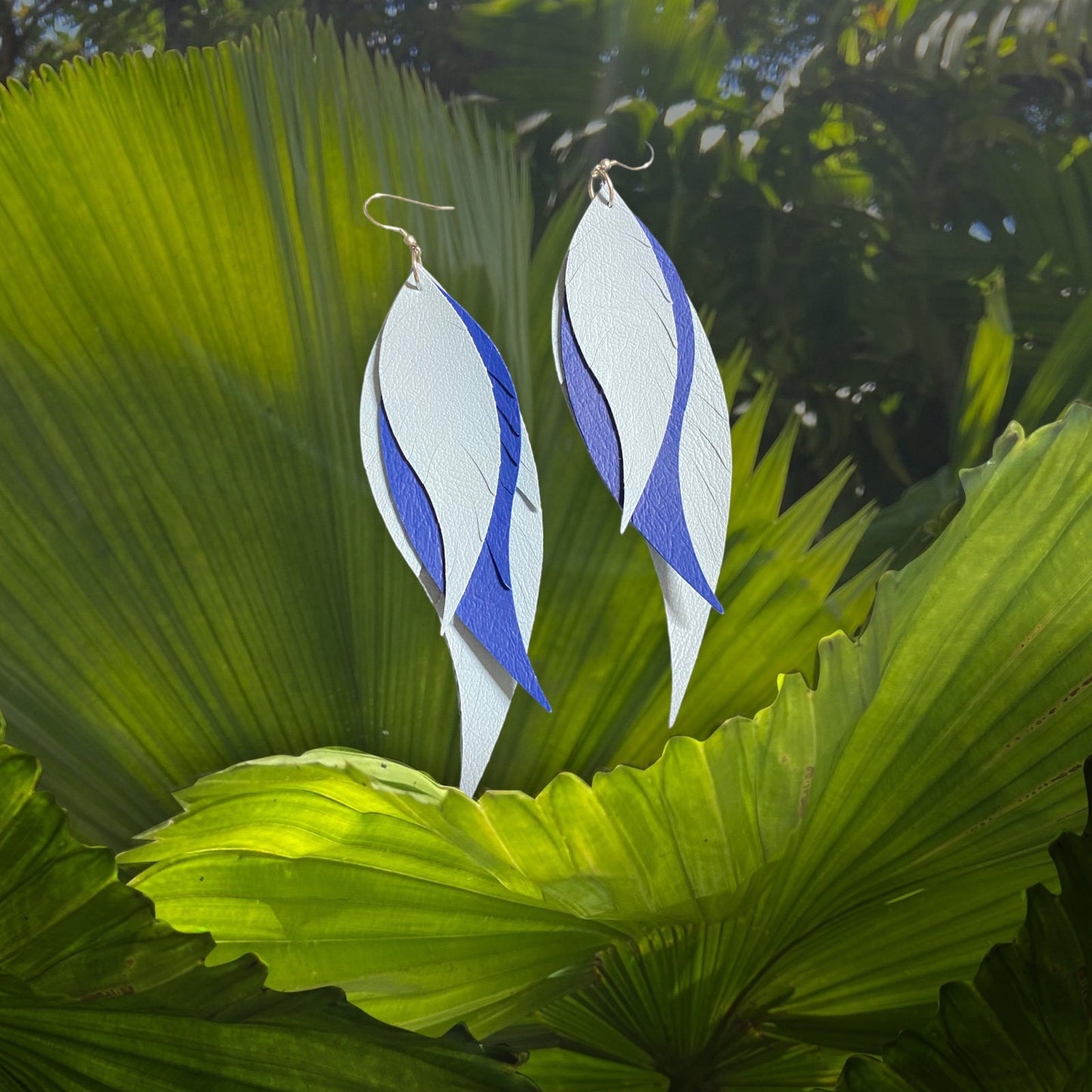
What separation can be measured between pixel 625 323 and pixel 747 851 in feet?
0.86

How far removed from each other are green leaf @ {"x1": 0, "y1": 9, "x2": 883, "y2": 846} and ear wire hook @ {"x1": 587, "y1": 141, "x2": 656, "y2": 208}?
0.09 feet

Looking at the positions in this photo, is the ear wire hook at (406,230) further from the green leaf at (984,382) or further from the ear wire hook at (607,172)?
the green leaf at (984,382)

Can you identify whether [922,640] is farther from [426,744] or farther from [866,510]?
[426,744]

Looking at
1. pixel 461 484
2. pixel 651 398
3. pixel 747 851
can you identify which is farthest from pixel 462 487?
pixel 747 851

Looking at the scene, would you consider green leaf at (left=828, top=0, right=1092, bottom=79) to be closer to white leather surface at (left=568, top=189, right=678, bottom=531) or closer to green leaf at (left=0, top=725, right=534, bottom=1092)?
white leather surface at (left=568, top=189, right=678, bottom=531)

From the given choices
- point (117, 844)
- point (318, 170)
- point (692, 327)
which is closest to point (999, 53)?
point (692, 327)

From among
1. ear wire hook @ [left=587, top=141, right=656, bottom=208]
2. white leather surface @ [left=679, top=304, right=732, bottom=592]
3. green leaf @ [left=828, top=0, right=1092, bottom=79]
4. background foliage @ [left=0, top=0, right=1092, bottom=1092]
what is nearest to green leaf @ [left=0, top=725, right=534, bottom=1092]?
background foliage @ [left=0, top=0, right=1092, bottom=1092]

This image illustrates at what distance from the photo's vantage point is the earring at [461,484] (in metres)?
0.48

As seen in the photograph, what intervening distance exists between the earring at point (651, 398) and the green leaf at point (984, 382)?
128mm

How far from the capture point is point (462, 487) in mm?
480

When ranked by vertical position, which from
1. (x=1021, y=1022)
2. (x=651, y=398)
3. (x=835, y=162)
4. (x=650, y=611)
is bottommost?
(x=1021, y=1022)

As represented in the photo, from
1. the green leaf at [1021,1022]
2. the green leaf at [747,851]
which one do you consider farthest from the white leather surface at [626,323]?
the green leaf at [1021,1022]

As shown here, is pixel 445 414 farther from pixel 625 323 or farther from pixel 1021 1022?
pixel 1021 1022

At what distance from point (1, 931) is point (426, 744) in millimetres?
201
